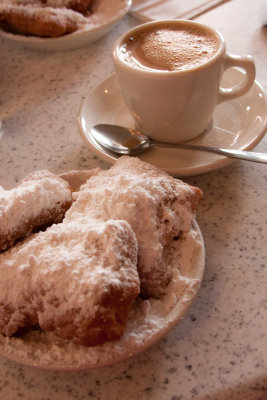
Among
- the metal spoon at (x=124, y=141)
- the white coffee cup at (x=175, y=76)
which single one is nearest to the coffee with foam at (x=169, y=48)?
the white coffee cup at (x=175, y=76)

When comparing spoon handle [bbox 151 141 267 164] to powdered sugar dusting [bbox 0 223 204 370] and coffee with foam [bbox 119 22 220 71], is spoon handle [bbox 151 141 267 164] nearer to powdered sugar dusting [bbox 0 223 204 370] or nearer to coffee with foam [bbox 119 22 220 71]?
coffee with foam [bbox 119 22 220 71]

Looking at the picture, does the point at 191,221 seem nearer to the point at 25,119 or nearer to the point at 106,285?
the point at 106,285

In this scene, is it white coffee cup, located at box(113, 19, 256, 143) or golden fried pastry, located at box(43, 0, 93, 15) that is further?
golden fried pastry, located at box(43, 0, 93, 15)

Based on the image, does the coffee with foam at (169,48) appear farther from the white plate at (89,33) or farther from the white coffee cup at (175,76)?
the white plate at (89,33)

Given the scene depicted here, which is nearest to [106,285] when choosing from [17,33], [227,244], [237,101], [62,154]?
[227,244]

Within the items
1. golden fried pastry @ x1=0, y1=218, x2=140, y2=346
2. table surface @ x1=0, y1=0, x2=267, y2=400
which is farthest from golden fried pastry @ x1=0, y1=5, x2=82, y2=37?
golden fried pastry @ x1=0, y1=218, x2=140, y2=346
